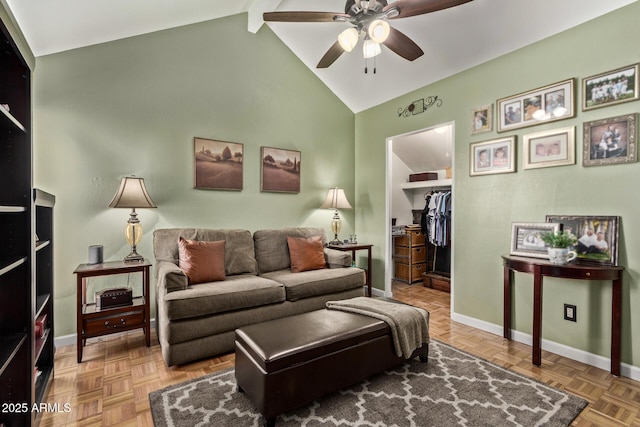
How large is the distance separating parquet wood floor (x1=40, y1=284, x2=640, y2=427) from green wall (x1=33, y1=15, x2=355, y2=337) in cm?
60

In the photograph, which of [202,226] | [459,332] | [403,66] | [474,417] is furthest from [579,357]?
[202,226]

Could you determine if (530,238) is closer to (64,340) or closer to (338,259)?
(338,259)

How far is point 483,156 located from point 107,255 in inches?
145

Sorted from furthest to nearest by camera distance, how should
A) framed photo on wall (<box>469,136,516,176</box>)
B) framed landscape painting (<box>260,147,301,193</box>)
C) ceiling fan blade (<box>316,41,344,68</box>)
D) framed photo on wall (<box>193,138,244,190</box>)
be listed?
framed landscape painting (<box>260,147,301,193</box>) → framed photo on wall (<box>193,138,244,190</box>) → framed photo on wall (<box>469,136,516,176</box>) → ceiling fan blade (<box>316,41,344,68</box>)

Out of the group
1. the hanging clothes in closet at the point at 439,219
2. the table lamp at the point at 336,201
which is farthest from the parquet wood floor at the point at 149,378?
the hanging clothes in closet at the point at 439,219

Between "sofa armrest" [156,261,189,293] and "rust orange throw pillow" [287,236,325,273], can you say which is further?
Result: "rust orange throw pillow" [287,236,325,273]

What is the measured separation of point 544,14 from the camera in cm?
250

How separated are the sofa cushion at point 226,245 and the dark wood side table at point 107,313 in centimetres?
27

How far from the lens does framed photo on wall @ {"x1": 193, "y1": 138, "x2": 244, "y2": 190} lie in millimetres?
3380

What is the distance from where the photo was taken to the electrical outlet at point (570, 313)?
2.51 metres

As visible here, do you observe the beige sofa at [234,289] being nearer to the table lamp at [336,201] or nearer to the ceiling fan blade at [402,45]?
the table lamp at [336,201]

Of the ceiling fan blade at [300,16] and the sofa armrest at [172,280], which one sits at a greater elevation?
the ceiling fan blade at [300,16]

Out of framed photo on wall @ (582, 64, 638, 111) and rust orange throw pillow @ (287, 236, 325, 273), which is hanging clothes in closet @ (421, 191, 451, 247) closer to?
rust orange throw pillow @ (287, 236, 325, 273)

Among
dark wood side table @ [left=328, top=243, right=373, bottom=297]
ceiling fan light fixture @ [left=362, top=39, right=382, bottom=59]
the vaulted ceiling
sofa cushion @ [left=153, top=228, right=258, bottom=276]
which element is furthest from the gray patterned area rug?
the vaulted ceiling
